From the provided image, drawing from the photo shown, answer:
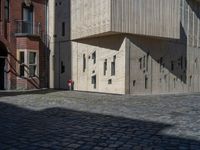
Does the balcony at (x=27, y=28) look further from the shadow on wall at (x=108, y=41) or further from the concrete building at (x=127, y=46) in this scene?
the shadow on wall at (x=108, y=41)

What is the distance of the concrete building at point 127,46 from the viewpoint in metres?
21.6

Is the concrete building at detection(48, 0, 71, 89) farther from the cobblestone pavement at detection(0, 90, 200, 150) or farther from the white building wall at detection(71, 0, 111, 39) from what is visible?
the cobblestone pavement at detection(0, 90, 200, 150)

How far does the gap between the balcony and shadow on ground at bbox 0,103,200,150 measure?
14.2 metres

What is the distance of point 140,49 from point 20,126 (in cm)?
1494

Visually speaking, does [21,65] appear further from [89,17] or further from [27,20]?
[89,17]

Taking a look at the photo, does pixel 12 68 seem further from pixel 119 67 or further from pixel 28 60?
pixel 119 67

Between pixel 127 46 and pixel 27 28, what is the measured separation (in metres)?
8.15

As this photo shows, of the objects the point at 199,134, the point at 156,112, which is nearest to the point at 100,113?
the point at 156,112

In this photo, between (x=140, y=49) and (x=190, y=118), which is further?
(x=140, y=49)

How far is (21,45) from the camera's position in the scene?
82.2ft

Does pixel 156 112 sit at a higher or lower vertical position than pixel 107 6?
lower

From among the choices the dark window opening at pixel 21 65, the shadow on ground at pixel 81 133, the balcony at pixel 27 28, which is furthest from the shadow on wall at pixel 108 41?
the shadow on ground at pixel 81 133

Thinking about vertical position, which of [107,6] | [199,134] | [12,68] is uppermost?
[107,6]

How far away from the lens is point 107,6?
20797mm
